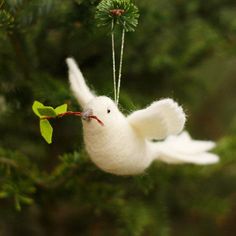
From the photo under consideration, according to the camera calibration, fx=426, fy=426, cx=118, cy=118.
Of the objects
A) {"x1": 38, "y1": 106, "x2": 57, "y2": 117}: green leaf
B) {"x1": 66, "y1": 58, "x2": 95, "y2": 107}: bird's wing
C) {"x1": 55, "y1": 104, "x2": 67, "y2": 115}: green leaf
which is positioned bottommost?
{"x1": 38, "y1": 106, "x2": 57, "y2": 117}: green leaf

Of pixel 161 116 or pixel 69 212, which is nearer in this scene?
pixel 161 116

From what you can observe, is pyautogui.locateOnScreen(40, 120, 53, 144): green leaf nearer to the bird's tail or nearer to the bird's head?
the bird's head

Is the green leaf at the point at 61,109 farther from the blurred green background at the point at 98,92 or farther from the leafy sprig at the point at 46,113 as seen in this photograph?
the blurred green background at the point at 98,92

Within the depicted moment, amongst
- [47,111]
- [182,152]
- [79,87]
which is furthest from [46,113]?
[182,152]

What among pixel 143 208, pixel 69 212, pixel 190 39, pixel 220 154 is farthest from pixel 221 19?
pixel 69 212

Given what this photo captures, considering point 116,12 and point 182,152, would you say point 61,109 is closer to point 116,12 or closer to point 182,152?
point 116,12

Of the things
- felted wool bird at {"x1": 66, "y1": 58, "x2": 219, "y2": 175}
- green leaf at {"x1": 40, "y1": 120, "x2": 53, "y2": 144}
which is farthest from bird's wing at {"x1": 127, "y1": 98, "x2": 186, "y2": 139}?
green leaf at {"x1": 40, "y1": 120, "x2": 53, "y2": 144}

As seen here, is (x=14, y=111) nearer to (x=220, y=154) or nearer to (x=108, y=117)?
(x=108, y=117)

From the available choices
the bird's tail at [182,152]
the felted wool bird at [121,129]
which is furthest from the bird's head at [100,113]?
the bird's tail at [182,152]
